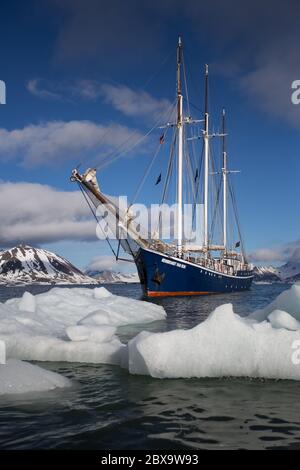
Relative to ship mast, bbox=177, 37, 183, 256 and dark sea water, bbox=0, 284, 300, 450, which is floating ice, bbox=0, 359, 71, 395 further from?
Result: ship mast, bbox=177, 37, 183, 256

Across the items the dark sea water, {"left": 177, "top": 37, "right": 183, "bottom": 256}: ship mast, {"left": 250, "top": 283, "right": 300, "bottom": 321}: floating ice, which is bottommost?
the dark sea water

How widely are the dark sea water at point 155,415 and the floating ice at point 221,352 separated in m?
0.28

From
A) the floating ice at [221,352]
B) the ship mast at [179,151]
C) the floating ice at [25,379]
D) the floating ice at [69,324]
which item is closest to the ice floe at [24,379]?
the floating ice at [25,379]

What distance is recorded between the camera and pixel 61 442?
626cm

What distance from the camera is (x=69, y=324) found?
20.9 metres

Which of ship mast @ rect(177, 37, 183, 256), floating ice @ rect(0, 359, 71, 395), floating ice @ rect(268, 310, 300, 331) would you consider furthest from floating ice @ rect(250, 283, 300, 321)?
ship mast @ rect(177, 37, 183, 256)

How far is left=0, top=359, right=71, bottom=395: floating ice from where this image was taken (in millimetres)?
8891

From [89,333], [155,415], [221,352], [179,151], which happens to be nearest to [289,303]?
[221,352]

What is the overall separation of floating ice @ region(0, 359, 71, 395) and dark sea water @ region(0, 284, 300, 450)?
0.30 metres

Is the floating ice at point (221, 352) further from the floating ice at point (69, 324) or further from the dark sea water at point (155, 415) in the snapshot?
the floating ice at point (69, 324)

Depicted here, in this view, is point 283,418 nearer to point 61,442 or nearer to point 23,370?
point 61,442

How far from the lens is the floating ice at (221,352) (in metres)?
10.2

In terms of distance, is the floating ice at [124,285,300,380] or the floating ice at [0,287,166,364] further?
the floating ice at [0,287,166,364]
